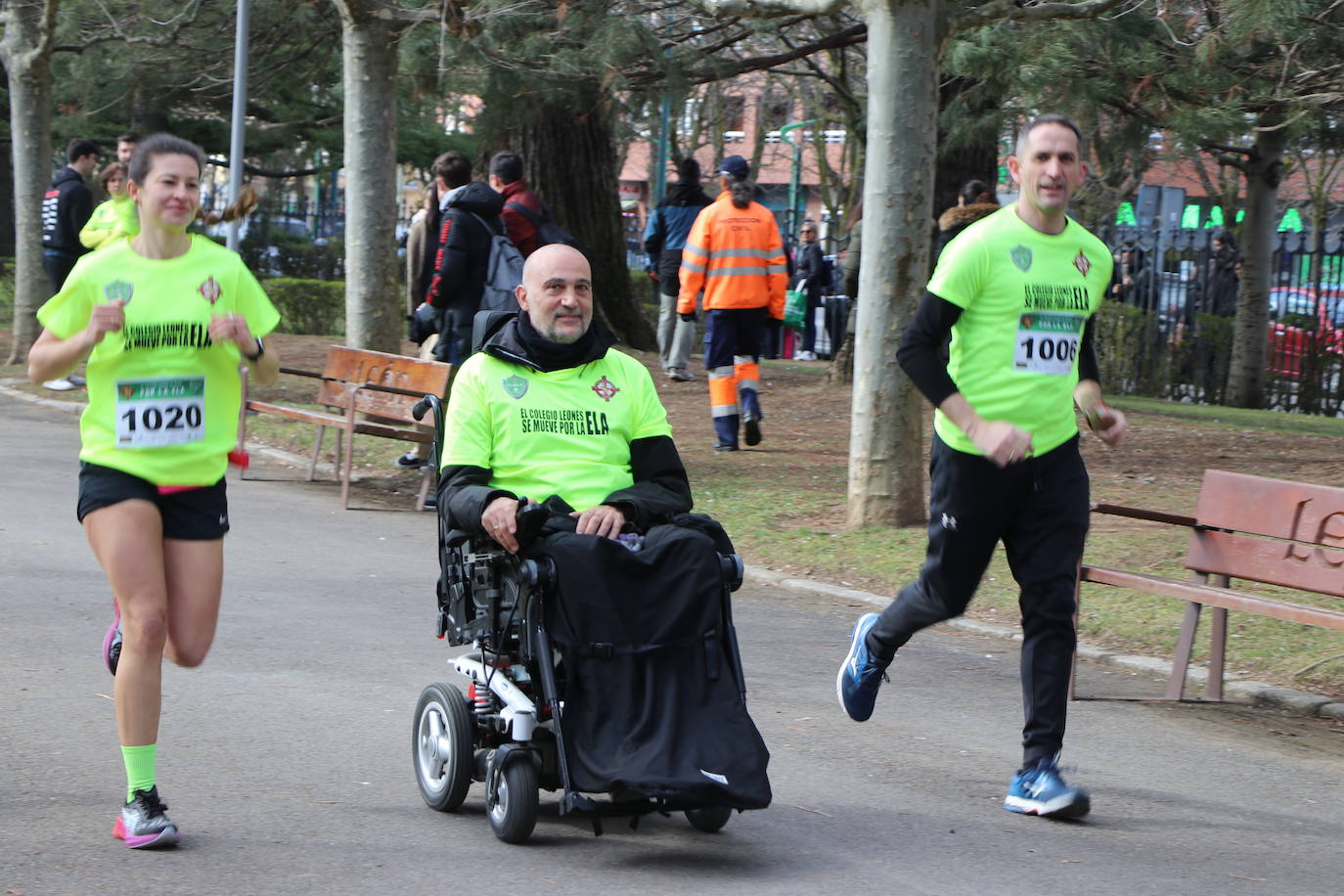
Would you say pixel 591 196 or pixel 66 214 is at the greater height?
pixel 591 196

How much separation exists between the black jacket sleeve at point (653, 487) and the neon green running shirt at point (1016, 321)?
0.83 m

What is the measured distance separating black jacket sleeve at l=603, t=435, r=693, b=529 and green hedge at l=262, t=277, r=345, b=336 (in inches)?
790

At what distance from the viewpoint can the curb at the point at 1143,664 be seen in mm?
6609

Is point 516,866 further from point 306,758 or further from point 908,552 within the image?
point 908,552

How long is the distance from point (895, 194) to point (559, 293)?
4975 millimetres

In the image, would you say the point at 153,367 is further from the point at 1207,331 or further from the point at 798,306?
the point at 798,306

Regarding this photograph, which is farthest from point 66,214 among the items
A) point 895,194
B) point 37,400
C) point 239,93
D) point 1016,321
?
point 1016,321

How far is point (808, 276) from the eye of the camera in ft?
78.1

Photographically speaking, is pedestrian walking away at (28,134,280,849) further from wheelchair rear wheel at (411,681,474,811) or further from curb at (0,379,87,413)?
curb at (0,379,87,413)

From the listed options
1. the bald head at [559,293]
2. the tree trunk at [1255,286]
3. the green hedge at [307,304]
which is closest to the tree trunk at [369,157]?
the bald head at [559,293]

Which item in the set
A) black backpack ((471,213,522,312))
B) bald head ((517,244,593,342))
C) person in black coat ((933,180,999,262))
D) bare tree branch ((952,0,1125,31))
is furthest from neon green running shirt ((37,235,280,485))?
person in black coat ((933,180,999,262))

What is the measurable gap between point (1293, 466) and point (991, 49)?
368cm

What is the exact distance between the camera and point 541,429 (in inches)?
193

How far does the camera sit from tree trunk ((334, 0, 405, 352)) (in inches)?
500
